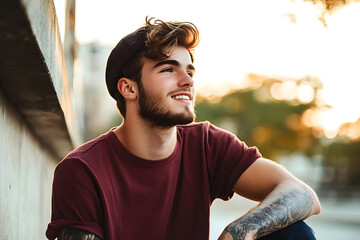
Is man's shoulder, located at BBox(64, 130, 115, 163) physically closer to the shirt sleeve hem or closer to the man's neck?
the man's neck

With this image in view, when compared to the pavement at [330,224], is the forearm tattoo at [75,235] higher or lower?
higher

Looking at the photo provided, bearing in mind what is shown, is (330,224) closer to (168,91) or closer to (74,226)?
(168,91)

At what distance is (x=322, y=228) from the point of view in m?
15.7

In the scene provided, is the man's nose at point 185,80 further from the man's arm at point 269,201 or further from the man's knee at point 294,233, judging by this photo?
the man's knee at point 294,233

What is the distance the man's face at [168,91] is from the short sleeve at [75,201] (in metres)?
0.62

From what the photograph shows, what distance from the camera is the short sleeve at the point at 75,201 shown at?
243 cm

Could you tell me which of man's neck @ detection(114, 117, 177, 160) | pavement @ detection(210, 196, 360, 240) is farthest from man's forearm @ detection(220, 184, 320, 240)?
pavement @ detection(210, 196, 360, 240)

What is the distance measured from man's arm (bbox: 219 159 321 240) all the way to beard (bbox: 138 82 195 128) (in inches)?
20.2

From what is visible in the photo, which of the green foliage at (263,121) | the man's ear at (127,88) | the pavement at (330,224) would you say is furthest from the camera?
the green foliage at (263,121)

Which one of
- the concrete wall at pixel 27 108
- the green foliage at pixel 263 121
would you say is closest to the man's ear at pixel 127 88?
the concrete wall at pixel 27 108

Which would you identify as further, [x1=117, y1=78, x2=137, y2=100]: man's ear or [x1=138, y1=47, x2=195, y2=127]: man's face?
[x1=117, y1=78, x2=137, y2=100]: man's ear

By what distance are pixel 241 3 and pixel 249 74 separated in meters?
41.7

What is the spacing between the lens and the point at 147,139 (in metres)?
2.95

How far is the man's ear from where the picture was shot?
10.2 feet
